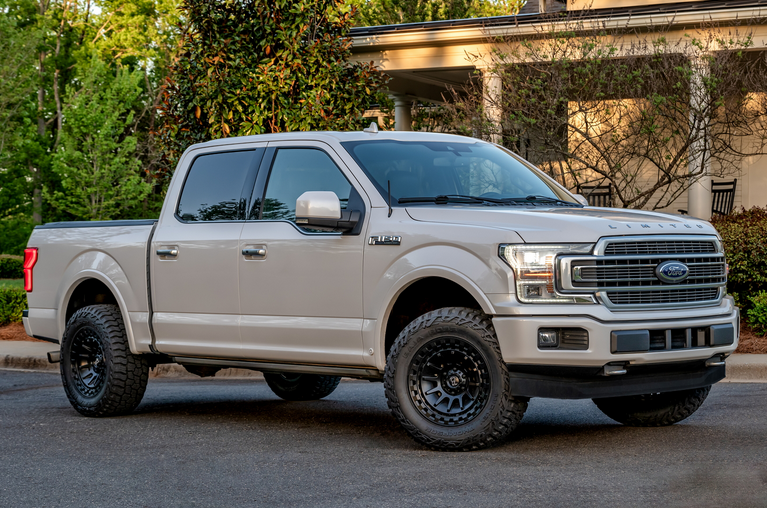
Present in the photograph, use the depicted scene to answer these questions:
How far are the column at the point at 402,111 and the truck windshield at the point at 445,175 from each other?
1562cm

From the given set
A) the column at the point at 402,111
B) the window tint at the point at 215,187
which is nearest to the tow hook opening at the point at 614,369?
the window tint at the point at 215,187

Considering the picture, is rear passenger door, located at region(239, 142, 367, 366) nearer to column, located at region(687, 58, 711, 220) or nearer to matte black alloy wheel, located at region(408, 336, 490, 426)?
matte black alloy wheel, located at region(408, 336, 490, 426)

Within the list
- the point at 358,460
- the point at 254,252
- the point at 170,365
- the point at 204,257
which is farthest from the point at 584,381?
the point at 170,365

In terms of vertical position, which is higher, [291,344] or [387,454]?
[291,344]

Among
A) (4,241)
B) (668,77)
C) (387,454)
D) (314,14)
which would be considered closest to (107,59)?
(4,241)

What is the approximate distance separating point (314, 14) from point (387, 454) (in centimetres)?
1027

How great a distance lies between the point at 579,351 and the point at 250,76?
9596mm

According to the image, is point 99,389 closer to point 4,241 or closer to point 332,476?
point 332,476

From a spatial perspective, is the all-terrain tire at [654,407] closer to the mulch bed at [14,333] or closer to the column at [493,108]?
the column at [493,108]

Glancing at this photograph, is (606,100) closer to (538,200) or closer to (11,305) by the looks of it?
(538,200)

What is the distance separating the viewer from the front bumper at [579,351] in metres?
5.94

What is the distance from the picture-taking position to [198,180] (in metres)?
8.24

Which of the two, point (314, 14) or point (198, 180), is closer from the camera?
point (198, 180)

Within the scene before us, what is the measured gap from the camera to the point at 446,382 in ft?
21.3
